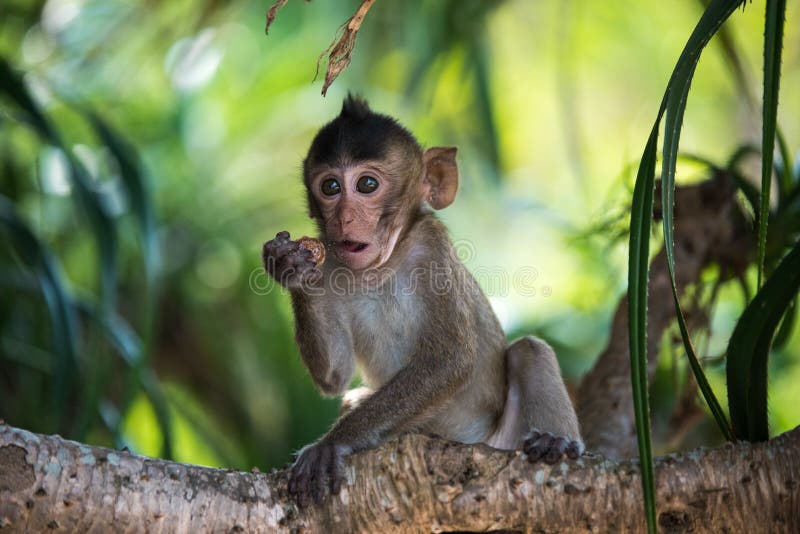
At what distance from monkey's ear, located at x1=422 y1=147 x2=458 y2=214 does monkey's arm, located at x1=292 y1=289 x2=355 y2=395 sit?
31.7 inches

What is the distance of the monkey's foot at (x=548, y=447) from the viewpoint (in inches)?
127

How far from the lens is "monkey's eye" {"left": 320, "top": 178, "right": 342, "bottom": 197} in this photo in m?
4.36

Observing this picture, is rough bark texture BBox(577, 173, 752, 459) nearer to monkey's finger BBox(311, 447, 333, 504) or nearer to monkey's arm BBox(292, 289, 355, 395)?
monkey's arm BBox(292, 289, 355, 395)

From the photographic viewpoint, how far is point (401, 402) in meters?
4.00

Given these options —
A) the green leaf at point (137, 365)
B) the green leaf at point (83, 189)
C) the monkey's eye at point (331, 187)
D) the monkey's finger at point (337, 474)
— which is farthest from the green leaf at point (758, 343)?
the green leaf at point (83, 189)

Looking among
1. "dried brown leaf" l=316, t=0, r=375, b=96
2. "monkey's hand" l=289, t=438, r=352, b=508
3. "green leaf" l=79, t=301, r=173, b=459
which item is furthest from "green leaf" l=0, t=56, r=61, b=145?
"dried brown leaf" l=316, t=0, r=375, b=96

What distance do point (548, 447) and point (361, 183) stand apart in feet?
5.22

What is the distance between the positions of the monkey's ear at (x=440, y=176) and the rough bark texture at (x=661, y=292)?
3.59ft

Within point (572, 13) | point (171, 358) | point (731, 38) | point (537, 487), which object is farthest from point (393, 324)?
point (572, 13)

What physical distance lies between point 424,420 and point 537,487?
45.5 inches

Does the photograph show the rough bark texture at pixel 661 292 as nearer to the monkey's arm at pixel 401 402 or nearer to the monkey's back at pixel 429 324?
the monkey's back at pixel 429 324

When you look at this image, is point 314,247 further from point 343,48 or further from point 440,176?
point 343,48

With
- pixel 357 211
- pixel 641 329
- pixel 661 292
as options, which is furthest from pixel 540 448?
pixel 661 292

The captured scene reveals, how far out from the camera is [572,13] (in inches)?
358
